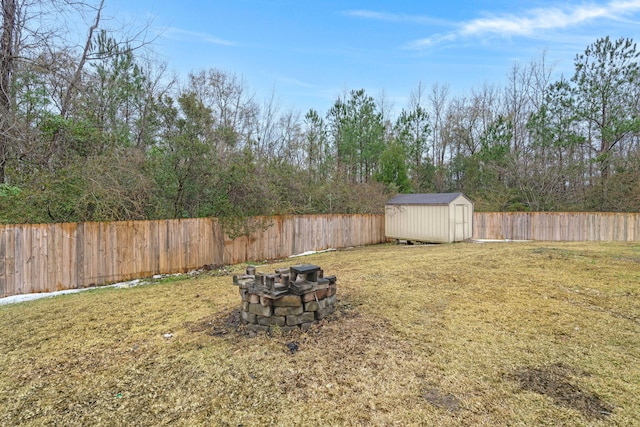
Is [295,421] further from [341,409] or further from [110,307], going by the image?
A: [110,307]

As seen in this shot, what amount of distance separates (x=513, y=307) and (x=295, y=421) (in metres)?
3.02

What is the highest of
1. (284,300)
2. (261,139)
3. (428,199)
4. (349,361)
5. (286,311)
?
(261,139)

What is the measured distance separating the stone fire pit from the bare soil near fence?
0.42 feet

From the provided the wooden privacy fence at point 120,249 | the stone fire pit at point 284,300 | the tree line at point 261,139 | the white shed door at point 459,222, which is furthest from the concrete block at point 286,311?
the white shed door at point 459,222

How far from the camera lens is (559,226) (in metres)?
12.1

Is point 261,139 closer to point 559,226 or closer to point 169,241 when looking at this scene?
point 169,241

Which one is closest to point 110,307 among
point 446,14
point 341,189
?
point 341,189

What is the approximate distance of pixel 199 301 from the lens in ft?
14.3

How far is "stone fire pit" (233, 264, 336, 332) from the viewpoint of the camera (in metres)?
2.97

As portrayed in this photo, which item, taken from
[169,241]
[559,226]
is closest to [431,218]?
[559,226]

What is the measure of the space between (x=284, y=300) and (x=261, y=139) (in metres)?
13.3

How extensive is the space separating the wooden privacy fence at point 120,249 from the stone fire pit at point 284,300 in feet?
14.8

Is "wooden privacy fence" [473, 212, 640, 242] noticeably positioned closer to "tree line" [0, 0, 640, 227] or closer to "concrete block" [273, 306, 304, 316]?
"tree line" [0, 0, 640, 227]

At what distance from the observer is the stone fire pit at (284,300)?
117 inches
